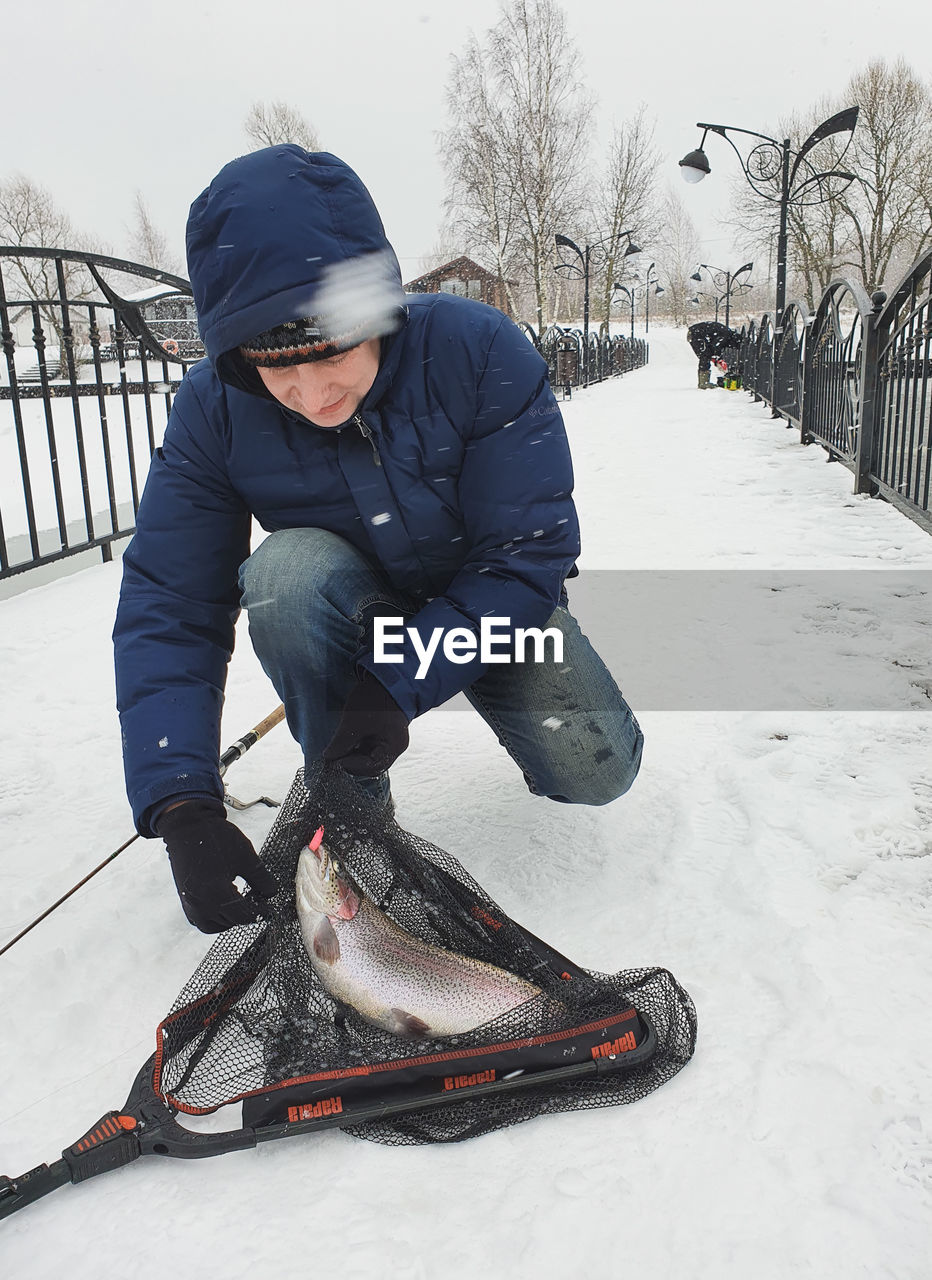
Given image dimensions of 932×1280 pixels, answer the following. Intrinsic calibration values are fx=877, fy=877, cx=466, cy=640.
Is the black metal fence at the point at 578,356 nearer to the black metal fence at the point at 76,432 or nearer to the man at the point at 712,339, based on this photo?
the black metal fence at the point at 76,432

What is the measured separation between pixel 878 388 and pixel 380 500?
15.6 feet

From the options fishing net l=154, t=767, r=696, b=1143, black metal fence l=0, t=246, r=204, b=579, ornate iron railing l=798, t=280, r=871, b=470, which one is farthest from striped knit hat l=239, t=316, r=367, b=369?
ornate iron railing l=798, t=280, r=871, b=470

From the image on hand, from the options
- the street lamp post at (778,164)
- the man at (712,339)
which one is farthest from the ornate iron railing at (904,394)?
the man at (712,339)

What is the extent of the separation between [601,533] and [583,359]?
17.1 meters

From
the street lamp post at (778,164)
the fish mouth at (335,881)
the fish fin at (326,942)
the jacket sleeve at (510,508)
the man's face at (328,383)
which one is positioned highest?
the street lamp post at (778,164)

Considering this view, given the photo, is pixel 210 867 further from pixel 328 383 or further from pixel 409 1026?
pixel 328 383

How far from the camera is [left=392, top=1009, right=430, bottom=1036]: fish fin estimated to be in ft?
4.14

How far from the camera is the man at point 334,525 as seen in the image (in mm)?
1301

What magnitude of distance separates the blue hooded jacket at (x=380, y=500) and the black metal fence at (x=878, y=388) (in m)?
2.79

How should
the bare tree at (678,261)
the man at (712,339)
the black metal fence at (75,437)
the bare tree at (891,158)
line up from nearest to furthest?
the black metal fence at (75,437)
the man at (712,339)
the bare tree at (891,158)
the bare tree at (678,261)

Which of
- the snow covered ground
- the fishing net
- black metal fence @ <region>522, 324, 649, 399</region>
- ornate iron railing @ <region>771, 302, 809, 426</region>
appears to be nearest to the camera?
the snow covered ground

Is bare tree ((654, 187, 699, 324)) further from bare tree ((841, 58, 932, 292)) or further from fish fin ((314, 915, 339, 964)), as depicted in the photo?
fish fin ((314, 915, 339, 964))

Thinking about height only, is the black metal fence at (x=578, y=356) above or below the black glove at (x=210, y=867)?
above

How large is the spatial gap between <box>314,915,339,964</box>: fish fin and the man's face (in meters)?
0.81
